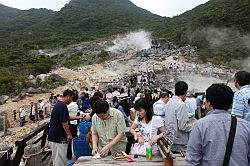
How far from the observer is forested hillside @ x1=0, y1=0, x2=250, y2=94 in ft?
126

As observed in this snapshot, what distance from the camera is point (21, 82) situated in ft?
78.0

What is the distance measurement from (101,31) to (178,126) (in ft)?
256

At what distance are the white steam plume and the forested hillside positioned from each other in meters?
3.05

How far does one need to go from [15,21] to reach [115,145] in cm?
9944

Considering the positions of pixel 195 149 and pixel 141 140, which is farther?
pixel 141 140

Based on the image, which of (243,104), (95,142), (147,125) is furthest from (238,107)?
(95,142)

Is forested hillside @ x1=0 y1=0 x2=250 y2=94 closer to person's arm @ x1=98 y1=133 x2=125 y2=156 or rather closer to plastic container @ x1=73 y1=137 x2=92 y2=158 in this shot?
plastic container @ x1=73 y1=137 x2=92 y2=158

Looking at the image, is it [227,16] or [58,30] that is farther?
[58,30]

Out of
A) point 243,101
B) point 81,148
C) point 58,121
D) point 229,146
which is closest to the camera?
point 229,146

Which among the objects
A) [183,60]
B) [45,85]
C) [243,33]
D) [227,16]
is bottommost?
[45,85]

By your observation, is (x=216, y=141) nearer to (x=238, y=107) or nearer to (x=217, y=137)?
(x=217, y=137)

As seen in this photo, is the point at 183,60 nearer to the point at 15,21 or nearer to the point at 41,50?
the point at 41,50

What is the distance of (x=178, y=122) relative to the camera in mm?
3496

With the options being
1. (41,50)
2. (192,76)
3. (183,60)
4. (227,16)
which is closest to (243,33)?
(227,16)
